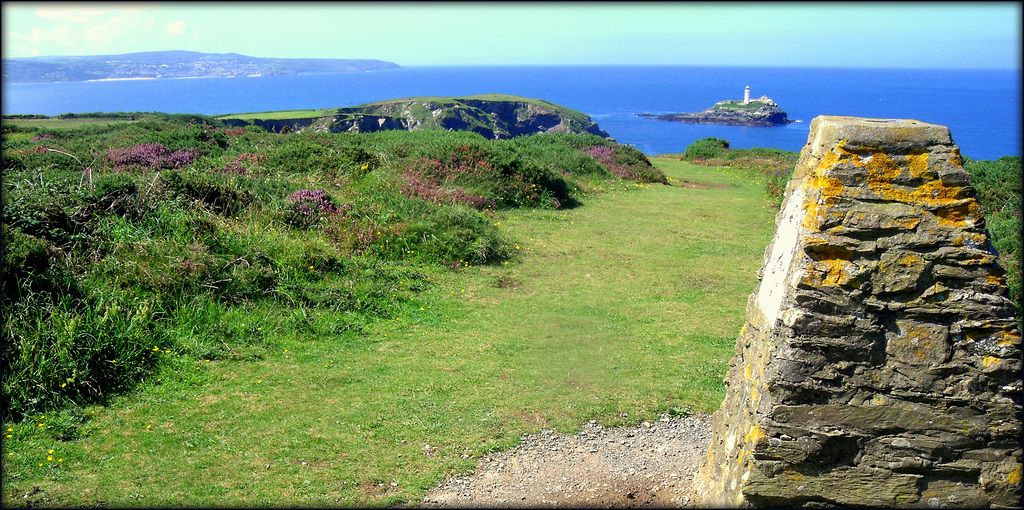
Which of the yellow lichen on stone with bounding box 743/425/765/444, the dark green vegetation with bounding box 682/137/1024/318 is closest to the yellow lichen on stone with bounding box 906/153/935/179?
the dark green vegetation with bounding box 682/137/1024/318

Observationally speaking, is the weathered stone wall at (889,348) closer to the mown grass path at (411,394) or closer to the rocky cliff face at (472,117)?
the mown grass path at (411,394)

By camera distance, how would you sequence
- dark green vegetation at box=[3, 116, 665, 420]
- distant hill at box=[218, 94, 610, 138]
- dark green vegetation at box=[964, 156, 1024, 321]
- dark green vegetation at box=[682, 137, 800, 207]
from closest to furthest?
dark green vegetation at box=[3, 116, 665, 420]
dark green vegetation at box=[964, 156, 1024, 321]
dark green vegetation at box=[682, 137, 800, 207]
distant hill at box=[218, 94, 610, 138]

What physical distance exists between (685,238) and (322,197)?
28.0ft

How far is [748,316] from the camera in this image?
15.9 feet

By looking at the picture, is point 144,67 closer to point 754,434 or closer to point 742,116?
point 754,434

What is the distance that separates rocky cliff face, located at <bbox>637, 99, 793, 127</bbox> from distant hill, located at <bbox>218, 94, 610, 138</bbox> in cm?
2651

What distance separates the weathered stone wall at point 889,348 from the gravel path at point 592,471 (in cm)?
133

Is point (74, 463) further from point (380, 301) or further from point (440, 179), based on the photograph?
point (440, 179)

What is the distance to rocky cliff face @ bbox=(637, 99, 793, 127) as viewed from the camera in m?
79.8

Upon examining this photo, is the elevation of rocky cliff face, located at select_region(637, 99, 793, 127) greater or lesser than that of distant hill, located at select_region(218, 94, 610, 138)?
greater

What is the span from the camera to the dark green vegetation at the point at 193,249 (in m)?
7.04

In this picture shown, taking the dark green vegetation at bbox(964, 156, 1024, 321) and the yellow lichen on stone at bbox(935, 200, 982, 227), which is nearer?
the yellow lichen on stone at bbox(935, 200, 982, 227)

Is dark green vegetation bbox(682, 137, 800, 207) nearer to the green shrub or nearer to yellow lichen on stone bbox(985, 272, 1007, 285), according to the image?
yellow lichen on stone bbox(985, 272, 1007, 285)

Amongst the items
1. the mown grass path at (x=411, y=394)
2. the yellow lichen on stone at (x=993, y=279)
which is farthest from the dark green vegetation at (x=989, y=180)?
the mown grass path at (x=411, y=394)
